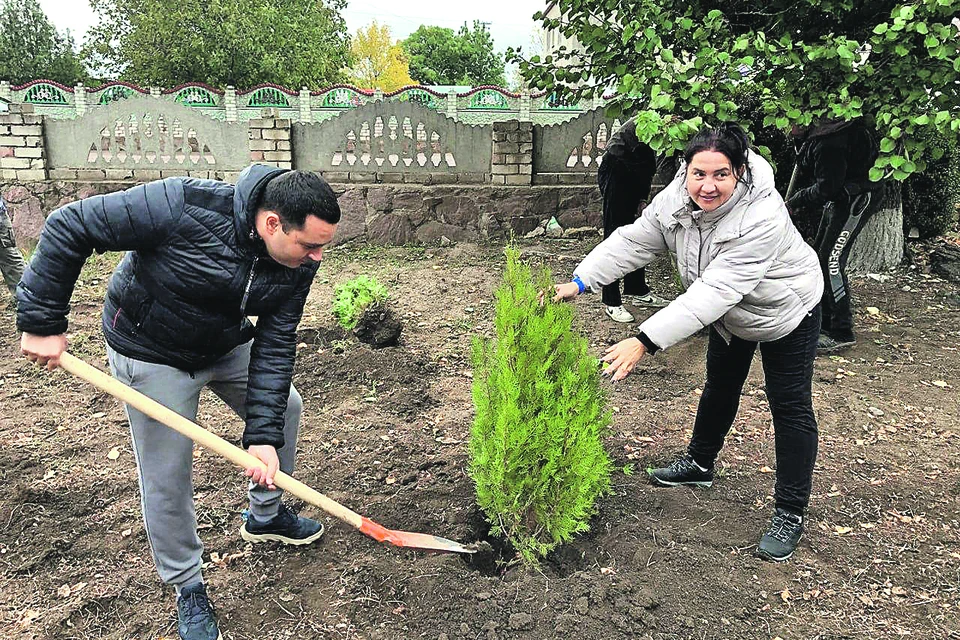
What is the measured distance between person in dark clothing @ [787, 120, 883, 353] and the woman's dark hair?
2.88m

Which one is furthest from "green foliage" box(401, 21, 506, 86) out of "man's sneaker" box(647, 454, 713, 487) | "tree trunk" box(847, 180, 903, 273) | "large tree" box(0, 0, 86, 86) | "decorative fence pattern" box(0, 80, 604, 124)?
"man's sneaker" box(647, 454, 713, 487)

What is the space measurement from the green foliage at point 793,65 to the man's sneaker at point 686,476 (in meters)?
2.02

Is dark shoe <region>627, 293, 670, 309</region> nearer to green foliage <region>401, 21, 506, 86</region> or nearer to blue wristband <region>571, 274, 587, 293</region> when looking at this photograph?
blue wristband <region>571, 274, 587, 293</region>

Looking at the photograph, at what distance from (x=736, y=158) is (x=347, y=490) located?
2.37 m

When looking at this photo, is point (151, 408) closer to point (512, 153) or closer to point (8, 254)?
point (8, 254)

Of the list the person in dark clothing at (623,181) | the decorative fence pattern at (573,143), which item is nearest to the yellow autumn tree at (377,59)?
the decorative fence pattern at (573,143)

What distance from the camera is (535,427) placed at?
2.66 metres

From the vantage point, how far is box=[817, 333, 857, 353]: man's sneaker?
538 cm

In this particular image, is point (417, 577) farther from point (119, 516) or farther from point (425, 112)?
point (425, 112)

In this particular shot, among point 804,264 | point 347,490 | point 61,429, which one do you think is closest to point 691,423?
point 804,264

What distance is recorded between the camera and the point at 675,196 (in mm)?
2781

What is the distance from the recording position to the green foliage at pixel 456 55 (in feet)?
219

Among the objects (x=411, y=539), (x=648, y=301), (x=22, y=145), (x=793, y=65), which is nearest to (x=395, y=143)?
(x=648, y=301)

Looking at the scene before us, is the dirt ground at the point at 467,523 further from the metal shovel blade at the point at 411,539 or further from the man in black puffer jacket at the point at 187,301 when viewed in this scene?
the man in black puffer jacket at the point at 187,301
